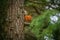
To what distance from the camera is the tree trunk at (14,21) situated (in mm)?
2855

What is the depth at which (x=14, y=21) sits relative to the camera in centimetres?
286

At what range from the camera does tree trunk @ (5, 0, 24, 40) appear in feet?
9.37

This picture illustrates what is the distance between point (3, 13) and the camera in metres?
2.83

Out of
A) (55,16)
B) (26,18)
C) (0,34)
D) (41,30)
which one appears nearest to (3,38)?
(0,34)

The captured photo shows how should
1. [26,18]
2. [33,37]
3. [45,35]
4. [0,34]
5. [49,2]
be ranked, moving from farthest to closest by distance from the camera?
[26,18] → [33,37] → [49,2] → [45,35] → [0,34]

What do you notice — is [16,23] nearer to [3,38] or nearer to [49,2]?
[3,38]

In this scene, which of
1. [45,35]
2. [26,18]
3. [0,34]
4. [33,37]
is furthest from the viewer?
[26,18]

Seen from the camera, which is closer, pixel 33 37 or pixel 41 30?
pixel 41 30

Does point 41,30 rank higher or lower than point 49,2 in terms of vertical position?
lower

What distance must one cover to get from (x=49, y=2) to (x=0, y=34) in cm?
92

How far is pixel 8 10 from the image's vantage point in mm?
2867

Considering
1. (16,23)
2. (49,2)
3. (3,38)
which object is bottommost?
(3,38)

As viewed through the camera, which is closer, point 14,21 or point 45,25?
point 14,21

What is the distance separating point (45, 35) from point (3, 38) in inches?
23.7
